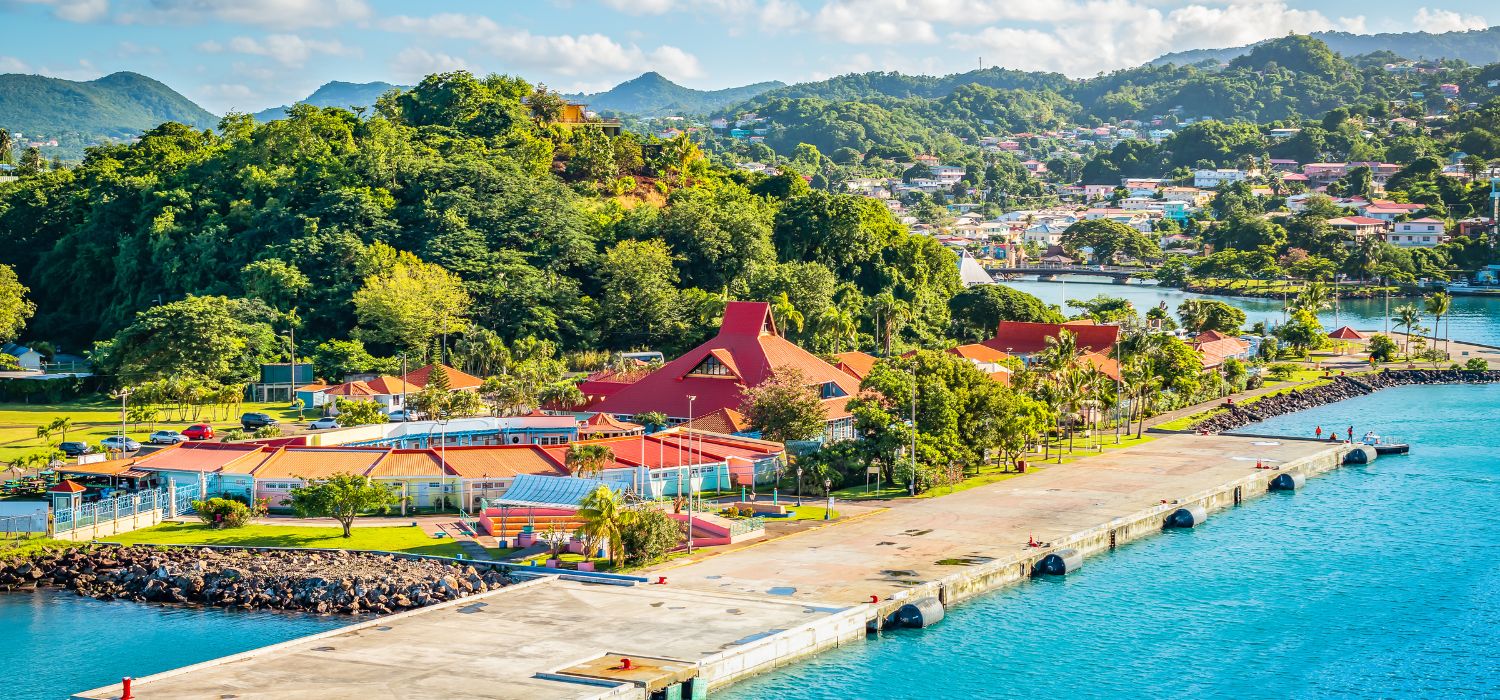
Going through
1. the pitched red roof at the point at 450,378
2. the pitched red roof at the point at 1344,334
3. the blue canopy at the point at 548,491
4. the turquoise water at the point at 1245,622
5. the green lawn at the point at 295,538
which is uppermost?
the pitched red roof at the point at 1344,334

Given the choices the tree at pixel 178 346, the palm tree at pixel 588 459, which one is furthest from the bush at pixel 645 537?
the tree at pixel 178 346

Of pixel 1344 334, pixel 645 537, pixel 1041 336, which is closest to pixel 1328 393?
pixel 1041 336

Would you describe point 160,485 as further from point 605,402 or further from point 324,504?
point 605,402

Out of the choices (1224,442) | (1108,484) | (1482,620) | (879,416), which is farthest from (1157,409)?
(1482,620)

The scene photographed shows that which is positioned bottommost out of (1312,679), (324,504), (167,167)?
(1312,679)

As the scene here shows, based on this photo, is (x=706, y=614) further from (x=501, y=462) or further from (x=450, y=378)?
(x=450, y=378)

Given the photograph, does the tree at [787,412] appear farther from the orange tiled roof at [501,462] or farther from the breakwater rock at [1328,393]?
the breakwater rock at [1328,393]

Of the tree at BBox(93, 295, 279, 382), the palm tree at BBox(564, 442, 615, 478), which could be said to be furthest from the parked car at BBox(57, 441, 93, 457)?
the palm tree at BBox(564, 442, 615, 478)
